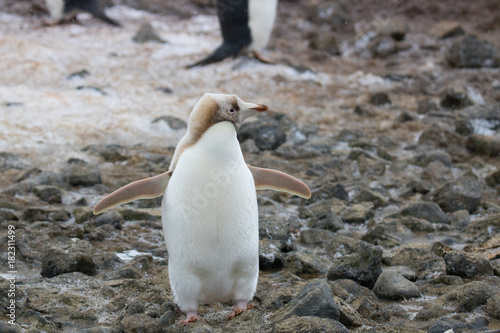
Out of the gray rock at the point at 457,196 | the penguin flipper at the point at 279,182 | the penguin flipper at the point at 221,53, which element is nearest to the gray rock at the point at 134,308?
the penguin flipper at the point at 279,182

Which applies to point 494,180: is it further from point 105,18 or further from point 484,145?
point 105,18

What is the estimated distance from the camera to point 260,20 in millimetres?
8664

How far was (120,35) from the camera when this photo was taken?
9734 millimetres

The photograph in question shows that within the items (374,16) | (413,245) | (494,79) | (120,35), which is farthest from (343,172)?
(374,16)

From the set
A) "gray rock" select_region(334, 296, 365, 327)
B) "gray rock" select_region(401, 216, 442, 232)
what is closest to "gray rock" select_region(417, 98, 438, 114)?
"gray rock" select_region(401, 216, 442, 232)

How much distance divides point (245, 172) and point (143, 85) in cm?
495

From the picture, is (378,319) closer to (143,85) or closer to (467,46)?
(143,85)

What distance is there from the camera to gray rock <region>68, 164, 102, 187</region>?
16.0 feet

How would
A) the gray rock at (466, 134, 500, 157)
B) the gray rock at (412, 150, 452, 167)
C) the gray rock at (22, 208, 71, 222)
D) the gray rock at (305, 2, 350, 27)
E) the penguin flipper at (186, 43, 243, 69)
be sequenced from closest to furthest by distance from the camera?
the gray rock at (22, 208, 71, 222)
the gray rock at (412, 150, 452, 167)
the gray rock at (466, 134, 500, 157)
the penguin flipper at (186, 43, 243, 69)
the gray rock at (305, 2, 350, 27)

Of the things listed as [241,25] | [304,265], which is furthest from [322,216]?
[241,25]

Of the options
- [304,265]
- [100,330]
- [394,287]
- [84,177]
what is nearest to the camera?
[100,330]

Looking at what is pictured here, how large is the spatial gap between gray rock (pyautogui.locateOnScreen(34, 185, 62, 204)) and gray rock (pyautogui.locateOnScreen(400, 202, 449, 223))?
2.27 meters

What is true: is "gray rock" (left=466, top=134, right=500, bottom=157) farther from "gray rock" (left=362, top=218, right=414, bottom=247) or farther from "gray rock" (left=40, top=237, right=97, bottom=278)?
"gray rock" (left=40, top=237, right=97, bottom=278)

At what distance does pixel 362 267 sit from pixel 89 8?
796cm
